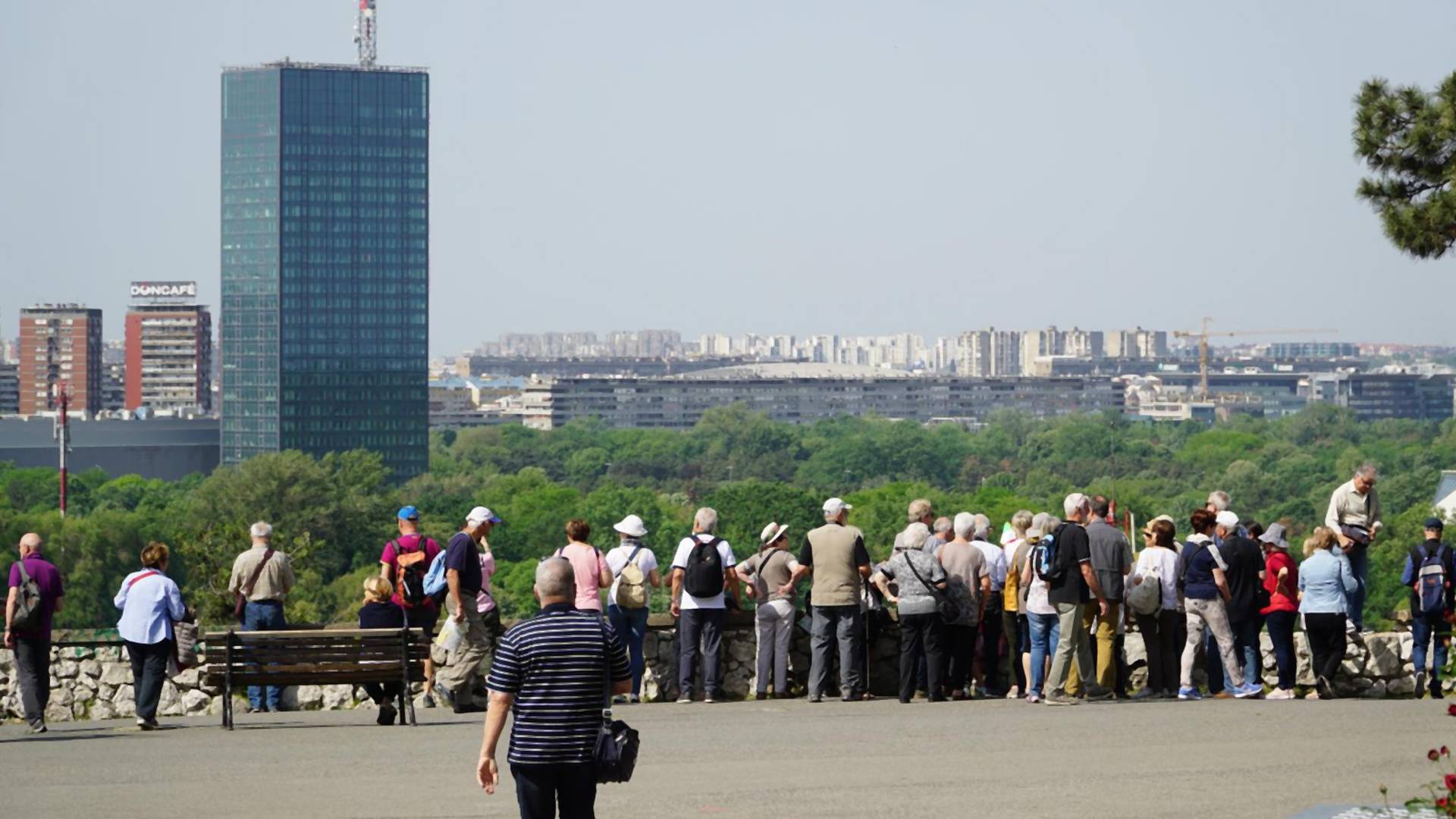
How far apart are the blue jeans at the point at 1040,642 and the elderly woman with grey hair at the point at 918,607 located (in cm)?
69

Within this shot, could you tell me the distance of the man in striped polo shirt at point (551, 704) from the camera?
33.3 feet

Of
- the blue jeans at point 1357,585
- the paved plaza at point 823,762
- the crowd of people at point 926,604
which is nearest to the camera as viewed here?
the paved plaza at point 823,762

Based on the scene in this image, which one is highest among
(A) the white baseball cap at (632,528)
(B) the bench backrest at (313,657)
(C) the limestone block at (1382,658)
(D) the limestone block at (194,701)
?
(A) the white baseball cap at (632,528)

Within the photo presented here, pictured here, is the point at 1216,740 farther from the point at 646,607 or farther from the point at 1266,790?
the point at 646,607

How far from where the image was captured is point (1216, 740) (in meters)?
15.5

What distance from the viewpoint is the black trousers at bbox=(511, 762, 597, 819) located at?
10133 mm

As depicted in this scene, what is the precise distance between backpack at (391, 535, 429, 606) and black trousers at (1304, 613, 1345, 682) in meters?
6.70

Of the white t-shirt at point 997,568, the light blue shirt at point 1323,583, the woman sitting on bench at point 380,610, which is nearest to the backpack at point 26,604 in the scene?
the woman sitting on bench at point 380,610

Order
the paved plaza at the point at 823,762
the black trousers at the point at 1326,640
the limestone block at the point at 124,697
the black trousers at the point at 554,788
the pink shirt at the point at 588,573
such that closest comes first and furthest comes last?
the black trousers at the point at 554,788, the paved plaza at the point at 823,762, the pink shirt at the point at 588,573, the black trousers at the point at 1326,640, the limestone block at the point at 124,697

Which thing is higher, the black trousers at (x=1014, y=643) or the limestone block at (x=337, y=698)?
the black trousers at (x=1014, y=643)

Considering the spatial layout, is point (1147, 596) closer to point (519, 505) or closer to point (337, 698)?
point (337, 698)

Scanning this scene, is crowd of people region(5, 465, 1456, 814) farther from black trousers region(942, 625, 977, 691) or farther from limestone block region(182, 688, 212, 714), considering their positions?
limestone block region(182, 688, 212, 714)

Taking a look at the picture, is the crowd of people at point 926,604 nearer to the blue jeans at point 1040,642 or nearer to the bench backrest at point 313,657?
the blue jeans at point 1040,642

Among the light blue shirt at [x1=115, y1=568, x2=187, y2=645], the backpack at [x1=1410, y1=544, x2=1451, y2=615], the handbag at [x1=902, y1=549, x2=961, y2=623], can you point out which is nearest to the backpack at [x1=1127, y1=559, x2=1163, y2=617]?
the handbag at [x1=902, y1=549, x2=961, y2=623]
